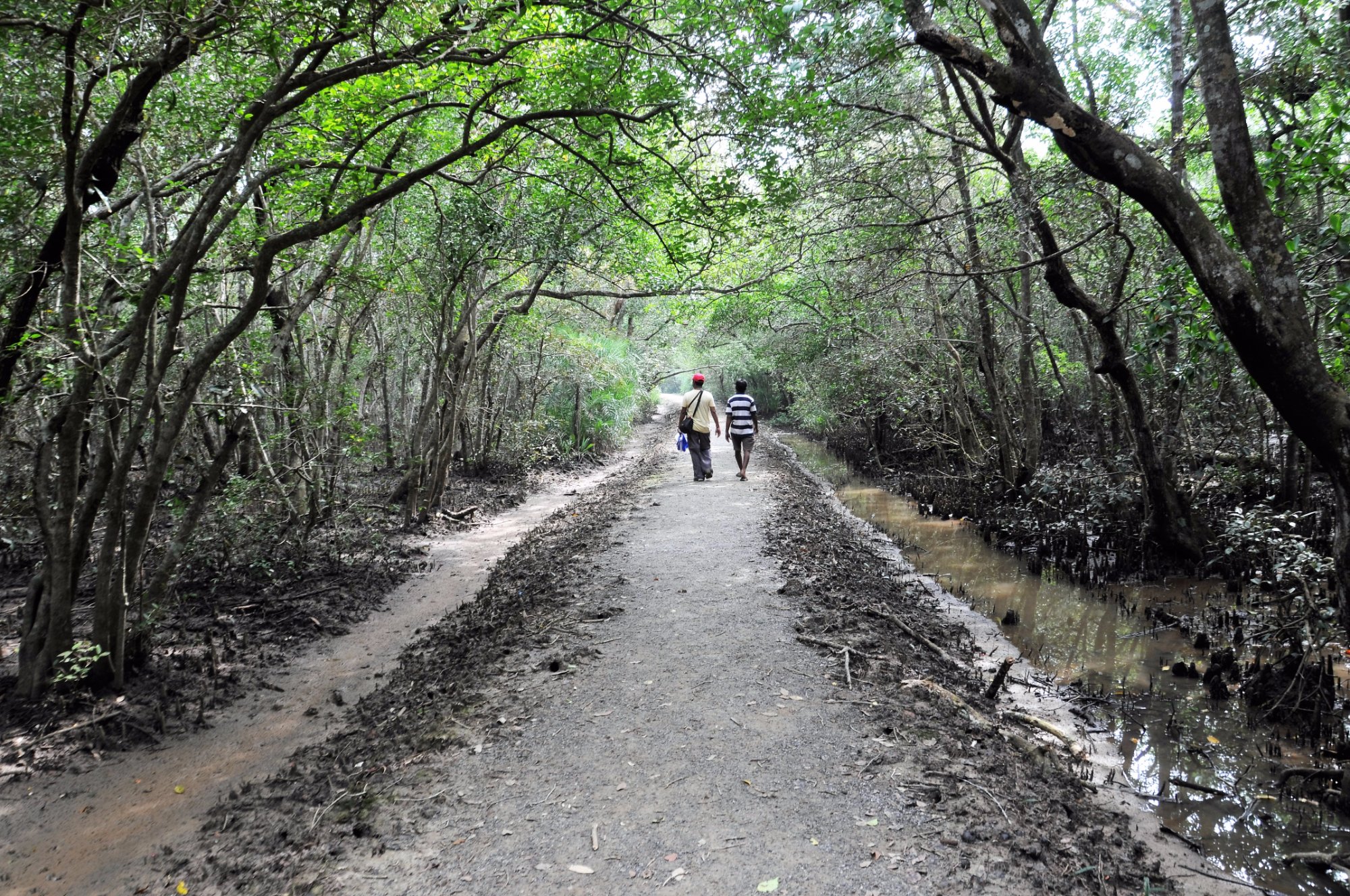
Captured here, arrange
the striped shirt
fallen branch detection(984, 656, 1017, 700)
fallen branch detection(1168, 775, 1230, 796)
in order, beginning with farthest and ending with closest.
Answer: the striped shirt, fallen branch detection(984, 656, 1017, 700), fallen branch detection(1168, 775, 1230, 796)

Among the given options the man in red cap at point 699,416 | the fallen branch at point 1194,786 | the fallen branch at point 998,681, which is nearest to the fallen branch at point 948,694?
the fallen branch at point 998,681

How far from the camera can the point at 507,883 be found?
113 inches

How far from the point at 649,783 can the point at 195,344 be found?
6.66 meters

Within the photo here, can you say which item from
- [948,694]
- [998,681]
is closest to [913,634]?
[998,681]

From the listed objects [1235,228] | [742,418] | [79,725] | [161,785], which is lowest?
[161,785]

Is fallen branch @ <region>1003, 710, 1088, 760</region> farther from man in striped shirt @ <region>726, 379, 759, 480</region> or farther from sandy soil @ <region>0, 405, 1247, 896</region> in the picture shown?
man in striped shirt @ <region>726, 379, 759, 480</region>

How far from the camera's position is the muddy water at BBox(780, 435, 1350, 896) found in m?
3.69

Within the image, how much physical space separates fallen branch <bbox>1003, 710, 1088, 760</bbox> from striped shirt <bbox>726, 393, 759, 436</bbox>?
851cm

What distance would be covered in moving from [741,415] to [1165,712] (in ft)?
28.3

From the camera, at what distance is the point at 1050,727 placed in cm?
475

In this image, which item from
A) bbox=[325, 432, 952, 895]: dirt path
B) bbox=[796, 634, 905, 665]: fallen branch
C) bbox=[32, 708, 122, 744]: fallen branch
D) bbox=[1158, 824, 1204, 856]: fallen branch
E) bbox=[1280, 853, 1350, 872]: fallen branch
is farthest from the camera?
bbox=[796, 634, 905, 665]: fallen branch

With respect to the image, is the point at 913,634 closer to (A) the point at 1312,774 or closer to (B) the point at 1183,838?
(B) the point at 1183,838

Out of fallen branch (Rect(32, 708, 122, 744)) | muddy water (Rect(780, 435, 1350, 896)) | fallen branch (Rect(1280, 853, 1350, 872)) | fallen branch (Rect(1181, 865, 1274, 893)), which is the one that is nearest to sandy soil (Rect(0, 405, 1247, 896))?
fallen branch (Rect(1181, 865, 1274, 893))

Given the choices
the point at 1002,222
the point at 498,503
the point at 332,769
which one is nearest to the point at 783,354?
the point at 498,503
